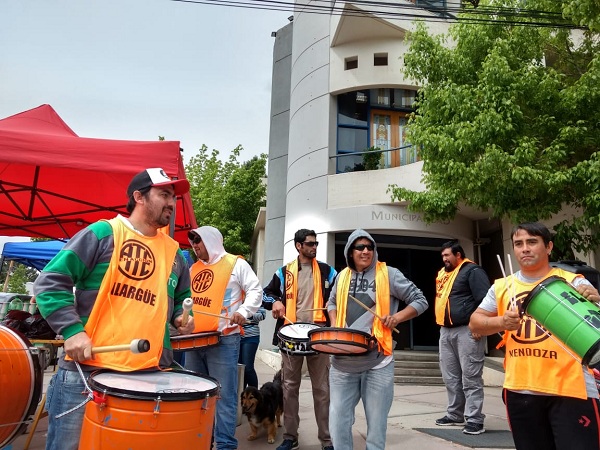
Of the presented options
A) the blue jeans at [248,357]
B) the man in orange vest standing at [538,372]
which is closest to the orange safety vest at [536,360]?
the man in orange vest standing at [538,372]

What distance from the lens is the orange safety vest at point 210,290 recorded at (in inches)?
186

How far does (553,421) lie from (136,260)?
8.24 ft

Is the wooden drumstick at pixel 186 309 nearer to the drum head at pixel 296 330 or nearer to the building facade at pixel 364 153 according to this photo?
the drum head at pixel 296 330

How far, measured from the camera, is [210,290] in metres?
4.86

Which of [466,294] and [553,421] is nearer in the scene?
[553,421]

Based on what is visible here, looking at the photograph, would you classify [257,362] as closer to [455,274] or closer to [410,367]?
[410,367]

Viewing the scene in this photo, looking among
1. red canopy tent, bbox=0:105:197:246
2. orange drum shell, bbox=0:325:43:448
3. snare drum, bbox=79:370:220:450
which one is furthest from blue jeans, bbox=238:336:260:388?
snare drum, bbox=79:370:220:450

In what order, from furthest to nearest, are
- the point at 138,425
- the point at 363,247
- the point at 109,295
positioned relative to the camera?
the point at 363,247
the point at 109,295
the point at 138,425

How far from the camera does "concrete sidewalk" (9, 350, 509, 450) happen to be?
17.6ft

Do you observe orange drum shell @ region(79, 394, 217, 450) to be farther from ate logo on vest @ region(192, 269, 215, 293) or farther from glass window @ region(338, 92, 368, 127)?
glass window @ region(338, 92, 368, 127)

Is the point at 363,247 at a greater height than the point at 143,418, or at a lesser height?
greater

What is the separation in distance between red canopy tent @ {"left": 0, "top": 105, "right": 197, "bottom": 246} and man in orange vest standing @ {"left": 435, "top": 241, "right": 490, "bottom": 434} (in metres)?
3.74

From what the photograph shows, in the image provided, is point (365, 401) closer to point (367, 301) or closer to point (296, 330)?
point (367, 301)

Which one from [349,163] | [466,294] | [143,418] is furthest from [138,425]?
Answer: [349,163]
